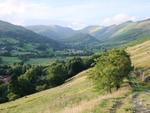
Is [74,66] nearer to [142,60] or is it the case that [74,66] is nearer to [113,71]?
[142,60]

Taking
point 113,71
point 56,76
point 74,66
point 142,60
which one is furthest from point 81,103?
point 74,66

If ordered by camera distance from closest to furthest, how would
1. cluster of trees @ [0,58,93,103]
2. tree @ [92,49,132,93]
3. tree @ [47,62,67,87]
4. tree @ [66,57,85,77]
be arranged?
tree @ [92,49,132,93]
cluster of trees @ [0,58,93,103]
tree @ [47,62,67,87]
tree @ [66,57,85,77]

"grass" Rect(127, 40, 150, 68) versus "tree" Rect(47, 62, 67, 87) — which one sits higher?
"grass" Rect(127, 40, 150, 68)

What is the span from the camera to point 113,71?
54438 millimetres

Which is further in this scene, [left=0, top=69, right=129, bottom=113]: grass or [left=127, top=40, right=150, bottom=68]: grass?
[left=127, top=40, right=150, bottom=68]: grass

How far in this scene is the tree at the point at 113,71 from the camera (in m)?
55.1

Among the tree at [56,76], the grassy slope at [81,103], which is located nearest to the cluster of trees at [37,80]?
the tree at [56,76]

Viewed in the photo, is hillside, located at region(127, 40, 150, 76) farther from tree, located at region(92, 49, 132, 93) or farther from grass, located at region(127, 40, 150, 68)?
tree, located at region(92, 49, 132, 93)

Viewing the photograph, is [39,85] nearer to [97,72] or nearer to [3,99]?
[3,99]

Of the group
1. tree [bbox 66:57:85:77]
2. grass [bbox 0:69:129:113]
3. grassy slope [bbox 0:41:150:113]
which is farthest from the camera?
tree [bbox 66:57:85:77]

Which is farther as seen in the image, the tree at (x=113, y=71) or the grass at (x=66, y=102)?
the tree at (x=113, y=71)

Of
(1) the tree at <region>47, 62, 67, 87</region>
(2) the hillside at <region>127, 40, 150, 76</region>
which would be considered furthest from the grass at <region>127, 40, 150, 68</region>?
(1) the tree at <region>47, 62, 67, 87</region>

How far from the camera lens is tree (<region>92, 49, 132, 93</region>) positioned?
5506cm

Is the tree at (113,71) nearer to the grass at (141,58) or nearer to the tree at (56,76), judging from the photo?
the grass at (141,58)
